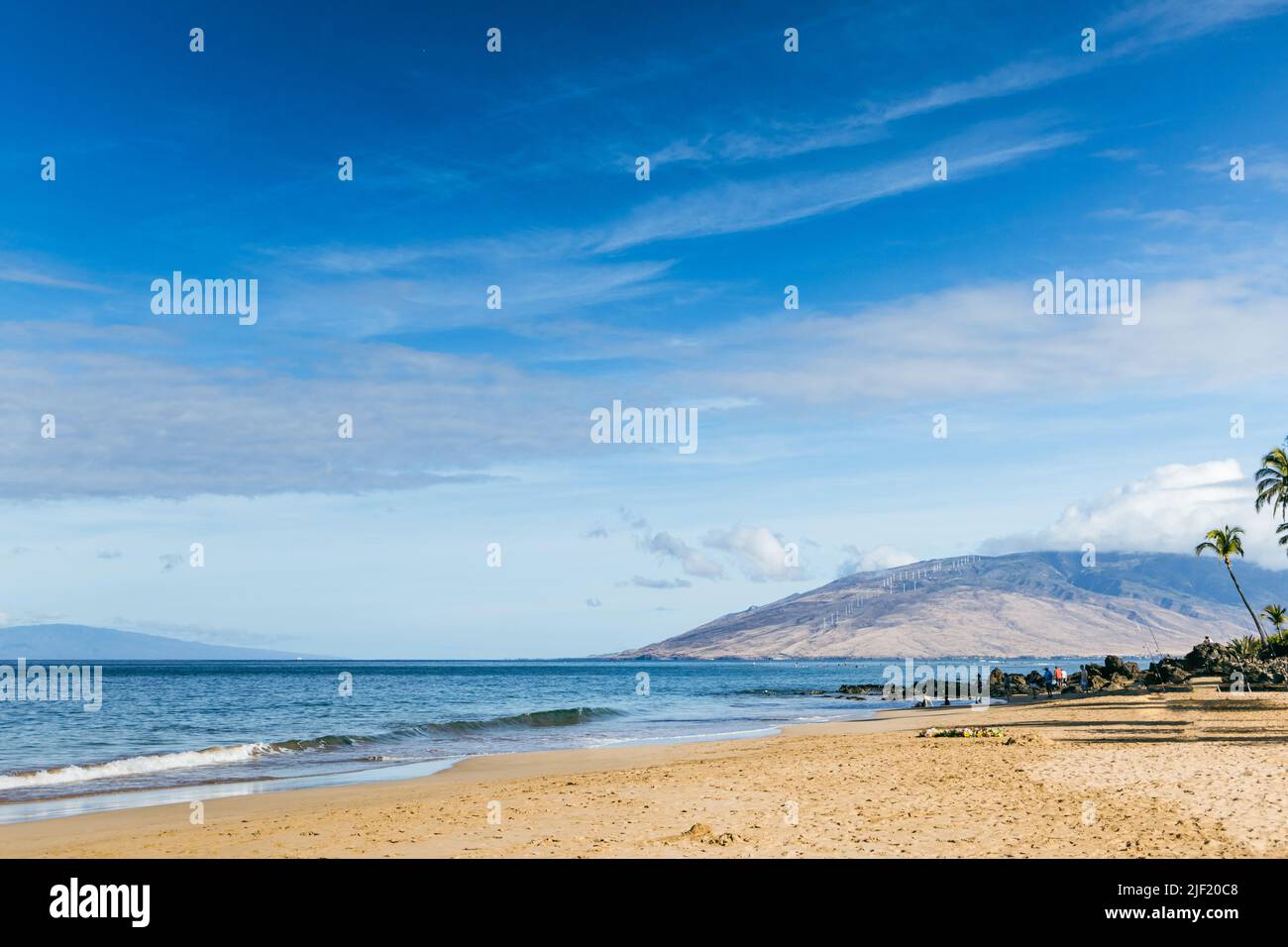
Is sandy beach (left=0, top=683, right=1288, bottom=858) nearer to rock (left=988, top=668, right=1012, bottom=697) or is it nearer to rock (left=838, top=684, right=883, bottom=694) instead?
rock (left=988, top=668, right=1012, bottom=697)

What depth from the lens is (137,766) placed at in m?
26.2

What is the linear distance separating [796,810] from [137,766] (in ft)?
68.7

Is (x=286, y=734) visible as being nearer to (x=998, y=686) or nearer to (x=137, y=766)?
(x=137, y=766)

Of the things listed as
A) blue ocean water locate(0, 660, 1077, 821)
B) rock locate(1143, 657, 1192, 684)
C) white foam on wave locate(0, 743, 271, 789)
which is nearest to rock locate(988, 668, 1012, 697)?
blue ocean water locate(0, 660, 1077, 821)

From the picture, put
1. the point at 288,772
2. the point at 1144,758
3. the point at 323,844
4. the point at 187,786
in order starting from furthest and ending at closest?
the point at 288,772
the point at 187,786
the point at 1144,758
the point at 323,844

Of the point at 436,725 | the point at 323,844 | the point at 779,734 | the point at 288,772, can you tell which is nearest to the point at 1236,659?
the point at 779,734

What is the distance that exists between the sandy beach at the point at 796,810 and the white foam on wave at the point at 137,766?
740 cm

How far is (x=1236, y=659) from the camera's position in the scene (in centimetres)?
5247

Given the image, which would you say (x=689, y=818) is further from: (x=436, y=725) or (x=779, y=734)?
(x=436, y=725)

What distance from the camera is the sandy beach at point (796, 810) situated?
11.6 metres

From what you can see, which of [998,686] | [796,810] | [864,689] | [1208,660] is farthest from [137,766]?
[864,689]

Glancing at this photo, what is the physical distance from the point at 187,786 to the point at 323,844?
1151 centimetres

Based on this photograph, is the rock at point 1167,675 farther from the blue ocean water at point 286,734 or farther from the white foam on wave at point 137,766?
the white foam on wave at point 137,766
